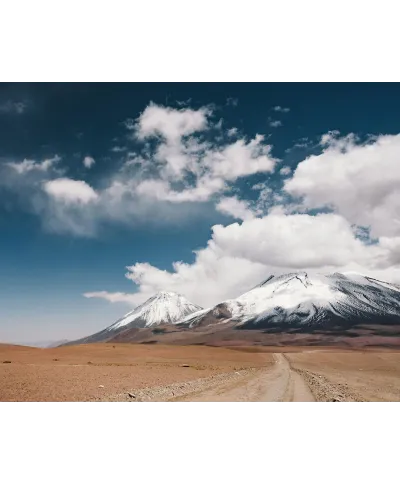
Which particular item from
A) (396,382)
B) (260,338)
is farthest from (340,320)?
(396,382)

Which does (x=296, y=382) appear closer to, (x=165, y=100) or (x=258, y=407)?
(x=258, y=407)

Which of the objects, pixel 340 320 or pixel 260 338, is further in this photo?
pixel 340 320

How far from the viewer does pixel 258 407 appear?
1183 cm

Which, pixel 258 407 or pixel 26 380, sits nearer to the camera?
pixel 258 407

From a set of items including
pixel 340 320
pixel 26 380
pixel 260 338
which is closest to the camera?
pixel 26 380
